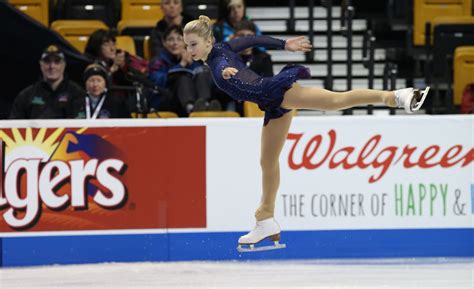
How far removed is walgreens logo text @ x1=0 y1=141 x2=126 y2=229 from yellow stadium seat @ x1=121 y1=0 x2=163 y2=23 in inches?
124

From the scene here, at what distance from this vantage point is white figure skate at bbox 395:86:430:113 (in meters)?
6.96

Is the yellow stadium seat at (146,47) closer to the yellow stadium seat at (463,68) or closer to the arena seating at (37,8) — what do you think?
the arena seating at (37,8)

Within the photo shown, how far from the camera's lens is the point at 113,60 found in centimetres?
1083

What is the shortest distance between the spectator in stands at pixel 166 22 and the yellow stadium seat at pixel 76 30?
0.92 m

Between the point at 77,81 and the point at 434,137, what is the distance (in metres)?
3.43

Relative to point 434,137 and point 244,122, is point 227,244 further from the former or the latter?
point 434,137

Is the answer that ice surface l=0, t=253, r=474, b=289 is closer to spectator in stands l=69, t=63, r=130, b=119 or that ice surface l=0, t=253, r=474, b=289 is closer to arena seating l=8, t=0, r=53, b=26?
spectator in stands l=69, t=63, r=130, b=119

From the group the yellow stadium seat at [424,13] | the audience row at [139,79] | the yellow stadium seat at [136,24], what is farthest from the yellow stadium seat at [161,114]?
the yellow stadium seat at [424,13]

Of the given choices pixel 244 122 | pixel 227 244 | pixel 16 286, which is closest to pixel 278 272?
pixel 227 244

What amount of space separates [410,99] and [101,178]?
A: 366cm

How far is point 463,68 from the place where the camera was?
38.2 ft

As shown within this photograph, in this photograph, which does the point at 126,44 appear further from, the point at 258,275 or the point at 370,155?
the point at 258,275

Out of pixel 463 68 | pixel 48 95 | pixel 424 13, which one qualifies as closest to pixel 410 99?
pixel 48 95

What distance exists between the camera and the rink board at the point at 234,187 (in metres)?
9.80
